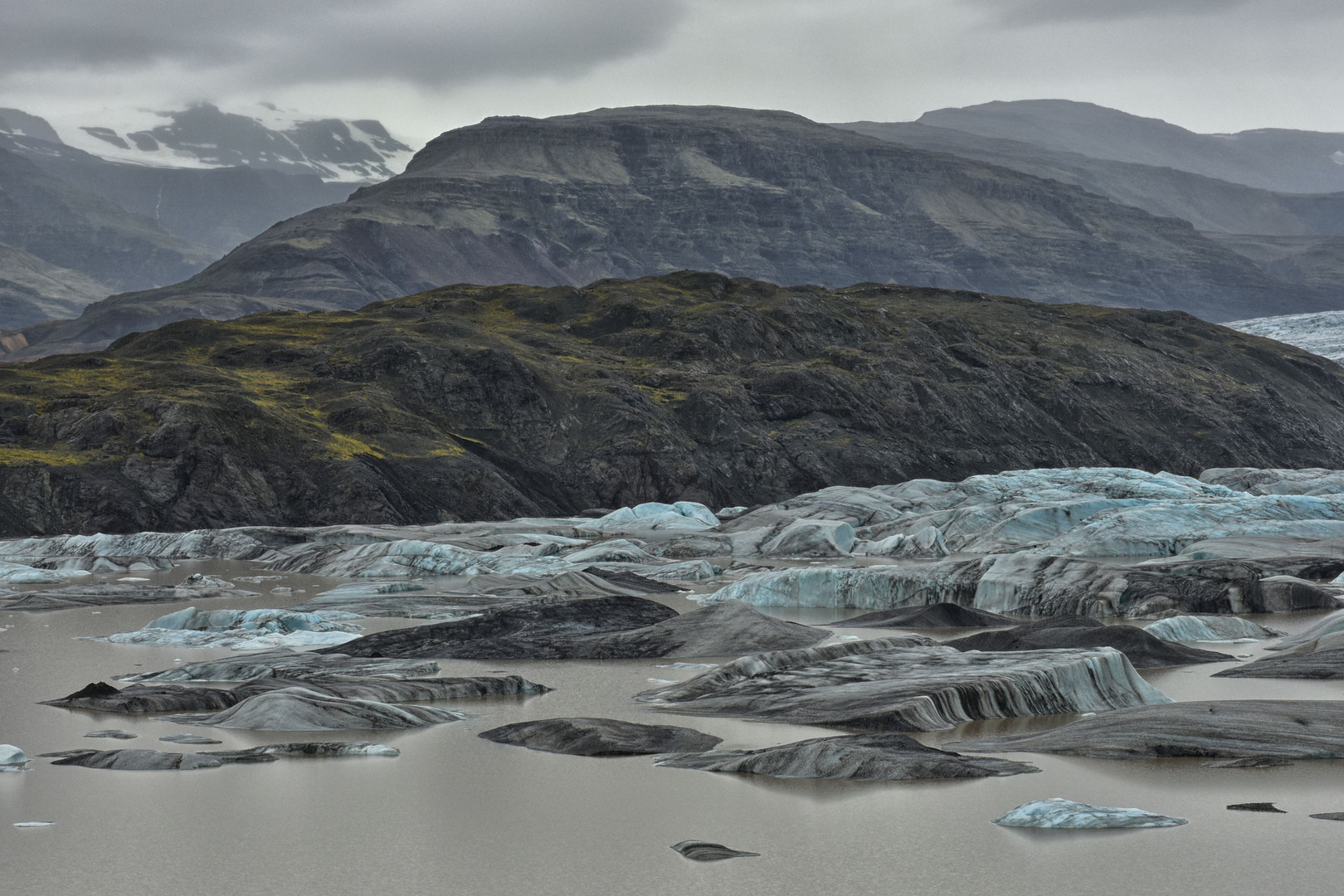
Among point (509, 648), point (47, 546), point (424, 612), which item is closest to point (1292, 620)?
point (509, 648)

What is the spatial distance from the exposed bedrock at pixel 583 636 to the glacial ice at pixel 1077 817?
486 inches

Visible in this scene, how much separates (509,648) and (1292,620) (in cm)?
1798

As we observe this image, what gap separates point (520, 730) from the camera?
52.6ft

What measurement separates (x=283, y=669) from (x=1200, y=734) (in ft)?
44.3

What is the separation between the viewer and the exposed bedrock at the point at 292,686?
17.9 meters

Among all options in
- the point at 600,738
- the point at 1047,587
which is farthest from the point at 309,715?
the point at 1047,587

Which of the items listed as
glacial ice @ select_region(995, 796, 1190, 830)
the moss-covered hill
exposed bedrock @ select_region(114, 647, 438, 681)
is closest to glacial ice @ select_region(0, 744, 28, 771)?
exposed bedrock @ select_region(114, 647, 438, 681)

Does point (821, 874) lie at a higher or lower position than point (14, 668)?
higher

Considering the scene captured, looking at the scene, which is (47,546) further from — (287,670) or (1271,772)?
(1271,772)

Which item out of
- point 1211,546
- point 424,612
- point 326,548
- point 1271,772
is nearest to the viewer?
point 1271,772

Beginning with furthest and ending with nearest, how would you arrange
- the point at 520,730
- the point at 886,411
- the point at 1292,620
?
1. the point at 886,411
2. the point at 1292,620
3. the point at 520,730

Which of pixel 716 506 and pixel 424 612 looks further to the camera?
pixel 716 506

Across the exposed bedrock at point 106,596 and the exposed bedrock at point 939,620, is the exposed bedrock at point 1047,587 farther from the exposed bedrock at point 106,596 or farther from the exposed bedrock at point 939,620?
the exposed bedrock at point 106,596

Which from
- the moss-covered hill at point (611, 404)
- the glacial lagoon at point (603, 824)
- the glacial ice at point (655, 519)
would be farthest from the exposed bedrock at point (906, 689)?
the moss-covered hill at point (611, 404)
